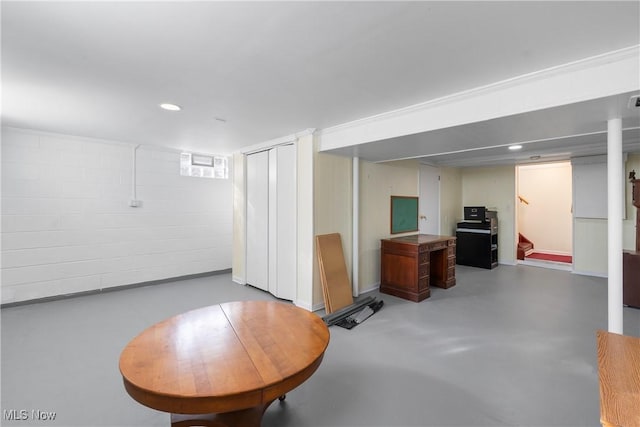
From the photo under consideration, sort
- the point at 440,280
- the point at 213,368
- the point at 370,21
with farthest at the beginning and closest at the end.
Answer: the point at 440,280
the point at 370,21
the point at 213,368

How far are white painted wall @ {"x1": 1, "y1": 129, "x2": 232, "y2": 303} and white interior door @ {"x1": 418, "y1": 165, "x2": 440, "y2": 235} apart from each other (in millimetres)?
4416


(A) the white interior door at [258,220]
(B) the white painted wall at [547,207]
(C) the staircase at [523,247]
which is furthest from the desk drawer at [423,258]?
(B) the white painted wall at [547,207]

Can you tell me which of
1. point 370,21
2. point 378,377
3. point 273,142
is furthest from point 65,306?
point 370,21

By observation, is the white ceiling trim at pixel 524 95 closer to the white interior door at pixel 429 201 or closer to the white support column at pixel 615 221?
the white support column at pixel 615 221

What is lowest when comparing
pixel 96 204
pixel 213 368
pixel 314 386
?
pixel 314 386

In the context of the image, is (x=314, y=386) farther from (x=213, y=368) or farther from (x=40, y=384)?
(x=40, y=384)

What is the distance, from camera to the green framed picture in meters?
5.13

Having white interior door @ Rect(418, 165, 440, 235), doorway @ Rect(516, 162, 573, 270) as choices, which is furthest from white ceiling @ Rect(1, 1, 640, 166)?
doorway @ Rect(516, 162, 573, 270)

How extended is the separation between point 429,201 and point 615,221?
13.0ft

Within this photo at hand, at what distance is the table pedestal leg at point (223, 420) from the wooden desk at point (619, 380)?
150cm

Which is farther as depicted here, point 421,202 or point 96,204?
point 421,202

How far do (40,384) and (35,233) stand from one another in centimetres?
289

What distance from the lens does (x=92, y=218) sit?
450 cm

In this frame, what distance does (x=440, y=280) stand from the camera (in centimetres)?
481
